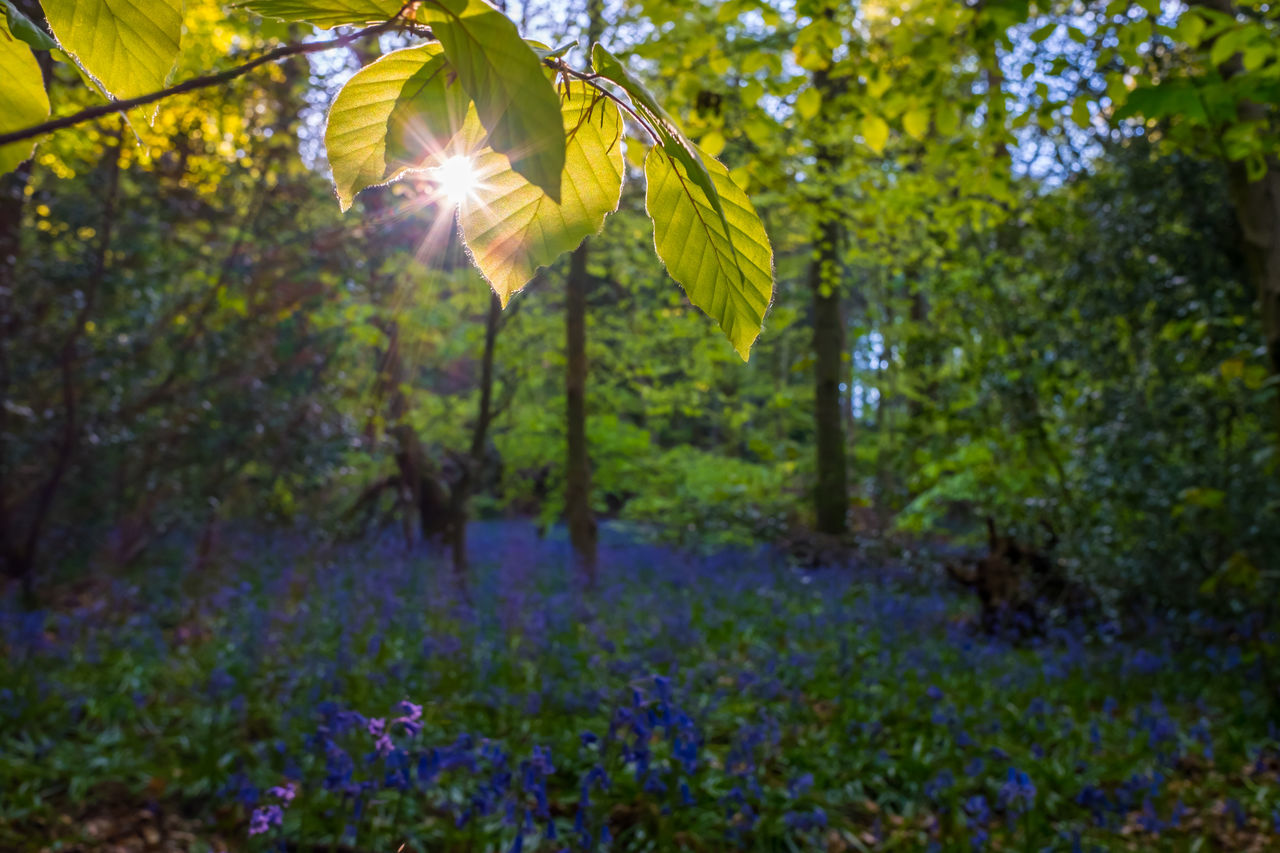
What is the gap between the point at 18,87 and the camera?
55 centimetres

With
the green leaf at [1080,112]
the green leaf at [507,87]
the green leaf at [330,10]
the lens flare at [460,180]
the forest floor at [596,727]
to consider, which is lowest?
the forest floor at [596,727]

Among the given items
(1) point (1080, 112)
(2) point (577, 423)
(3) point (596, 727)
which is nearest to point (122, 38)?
(1) point (1080, 112)

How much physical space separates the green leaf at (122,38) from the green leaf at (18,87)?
40mm

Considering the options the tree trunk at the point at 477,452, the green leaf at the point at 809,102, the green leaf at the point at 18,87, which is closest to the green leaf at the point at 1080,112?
the green leaf at the point at 809,102

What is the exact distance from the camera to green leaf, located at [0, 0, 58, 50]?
51 centimetres

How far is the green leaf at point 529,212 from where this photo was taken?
1.84ft

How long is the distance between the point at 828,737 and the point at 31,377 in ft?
24.6

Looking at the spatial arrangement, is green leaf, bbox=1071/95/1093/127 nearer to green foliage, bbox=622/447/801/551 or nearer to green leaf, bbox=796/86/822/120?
green leaf, bbox=796/86/822/120

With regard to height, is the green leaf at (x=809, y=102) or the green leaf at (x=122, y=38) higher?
the green leaf at (x=809, y=102)

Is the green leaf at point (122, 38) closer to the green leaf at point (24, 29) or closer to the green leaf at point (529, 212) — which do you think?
the green leaf at point (24, 29)

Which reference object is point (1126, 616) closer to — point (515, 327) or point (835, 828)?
point (835, 828)

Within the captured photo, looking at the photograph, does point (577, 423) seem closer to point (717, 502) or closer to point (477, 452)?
point (477, 452)

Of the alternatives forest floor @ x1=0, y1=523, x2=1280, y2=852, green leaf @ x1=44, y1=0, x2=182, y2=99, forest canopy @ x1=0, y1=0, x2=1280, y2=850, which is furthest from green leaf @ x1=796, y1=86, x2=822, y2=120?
green leaf @ x1=44, y1=0, x2=182, y2=99

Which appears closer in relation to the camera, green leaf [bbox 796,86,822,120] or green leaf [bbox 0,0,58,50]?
green leaf [bbox 0,0,58,50]
